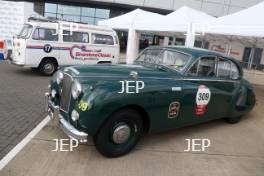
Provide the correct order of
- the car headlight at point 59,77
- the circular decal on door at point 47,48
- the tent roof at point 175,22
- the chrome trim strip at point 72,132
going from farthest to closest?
the tent roof at point 175,22
the circular decal on door at point 47,48
the car headlight at point 59,77
the chrome trim strip at point 72,132

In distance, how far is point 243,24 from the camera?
7.88 metres

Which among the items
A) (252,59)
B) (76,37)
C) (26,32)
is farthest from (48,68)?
(252,59)

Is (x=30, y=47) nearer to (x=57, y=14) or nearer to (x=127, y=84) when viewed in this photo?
(x=127, y=84)

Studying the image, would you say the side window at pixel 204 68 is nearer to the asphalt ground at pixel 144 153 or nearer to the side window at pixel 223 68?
the side window at pixel 223 68

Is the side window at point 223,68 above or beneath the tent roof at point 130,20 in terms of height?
beneath

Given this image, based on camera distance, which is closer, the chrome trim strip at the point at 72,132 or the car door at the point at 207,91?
the chrome trim strip at the point at 72,132

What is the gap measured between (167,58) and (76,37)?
631 centimetres

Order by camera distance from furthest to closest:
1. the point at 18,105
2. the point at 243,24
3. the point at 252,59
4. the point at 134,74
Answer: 1. the point at 252,59
2. the point at 243,24
3. the point at 18,105
4. the point at 134,74

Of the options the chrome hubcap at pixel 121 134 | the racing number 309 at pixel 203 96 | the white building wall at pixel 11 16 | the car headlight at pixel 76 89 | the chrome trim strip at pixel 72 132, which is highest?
the white building wall at pixel 11 16

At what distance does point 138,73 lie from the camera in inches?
167

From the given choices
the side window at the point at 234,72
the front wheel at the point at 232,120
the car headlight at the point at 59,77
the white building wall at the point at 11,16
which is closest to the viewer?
the car headlight at the point at 59,77

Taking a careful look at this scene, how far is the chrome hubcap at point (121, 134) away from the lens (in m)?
3.96

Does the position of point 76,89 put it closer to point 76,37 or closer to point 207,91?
point 207,91

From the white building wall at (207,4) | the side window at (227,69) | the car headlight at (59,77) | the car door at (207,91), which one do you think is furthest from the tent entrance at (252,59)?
the car headlight at (59,77)
